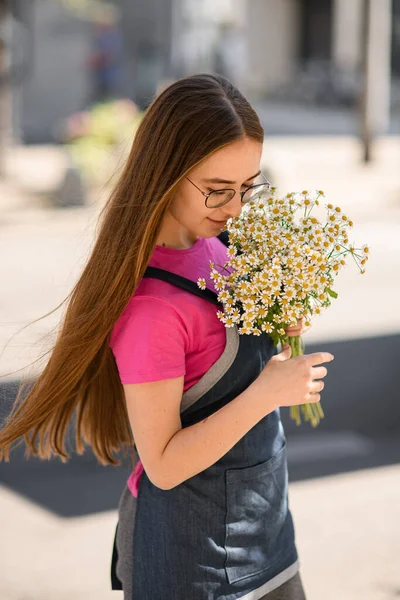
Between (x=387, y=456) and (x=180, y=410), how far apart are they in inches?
127

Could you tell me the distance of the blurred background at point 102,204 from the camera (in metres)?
3.77

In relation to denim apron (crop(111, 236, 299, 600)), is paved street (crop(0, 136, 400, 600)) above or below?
below

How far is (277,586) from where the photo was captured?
2.08 metres

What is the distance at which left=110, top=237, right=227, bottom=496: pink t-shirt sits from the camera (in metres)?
1.83

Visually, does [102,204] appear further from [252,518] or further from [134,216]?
[252,518]

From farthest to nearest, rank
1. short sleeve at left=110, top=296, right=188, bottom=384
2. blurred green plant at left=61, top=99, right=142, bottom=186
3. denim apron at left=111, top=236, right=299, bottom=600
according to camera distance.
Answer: blurred green plant at left=61, top=99, right=142, bottom=186 < denim apron at left=111, top=236, right=299, bottom=600 < short sleeve at left=110, top=296, right=188, bottom=384

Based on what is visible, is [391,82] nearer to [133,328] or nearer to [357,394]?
[357,394]

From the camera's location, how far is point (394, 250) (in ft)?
32.1

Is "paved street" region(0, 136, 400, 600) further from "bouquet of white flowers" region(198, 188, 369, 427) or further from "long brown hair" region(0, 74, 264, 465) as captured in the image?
"bouquet of white flowers" region(198, 188, 369, 427)

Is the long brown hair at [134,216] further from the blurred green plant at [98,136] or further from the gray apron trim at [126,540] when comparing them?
the blurred green plant at [98,136]

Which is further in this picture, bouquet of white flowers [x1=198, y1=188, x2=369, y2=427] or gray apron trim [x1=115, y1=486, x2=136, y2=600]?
gray apron trim [x1=115, y1=486, x2=136, y2=600]

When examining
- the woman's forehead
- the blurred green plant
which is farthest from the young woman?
the blurred green plant

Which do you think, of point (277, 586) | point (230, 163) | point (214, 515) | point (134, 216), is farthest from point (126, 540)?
point (230, 163)

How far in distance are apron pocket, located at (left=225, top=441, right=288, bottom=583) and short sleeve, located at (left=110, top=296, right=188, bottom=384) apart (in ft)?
0.91
